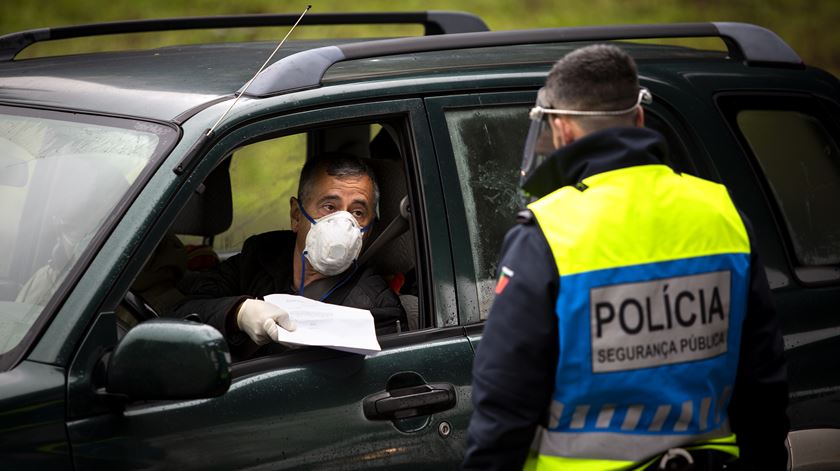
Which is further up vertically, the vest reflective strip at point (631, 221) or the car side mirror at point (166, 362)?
the vest reflective strip at point (631, 221)

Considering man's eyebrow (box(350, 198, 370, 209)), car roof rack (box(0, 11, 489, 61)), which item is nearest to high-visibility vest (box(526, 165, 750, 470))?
man's eyebrow (box(350, 198, 370, 209))

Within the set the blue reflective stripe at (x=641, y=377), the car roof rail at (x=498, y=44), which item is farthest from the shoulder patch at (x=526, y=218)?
the car roof rail at (x=498, y=44)

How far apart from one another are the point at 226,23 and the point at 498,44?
1705mm

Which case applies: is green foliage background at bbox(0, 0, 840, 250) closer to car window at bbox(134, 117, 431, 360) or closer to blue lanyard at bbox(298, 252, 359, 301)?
car window at bbox(134, 117, 431, 360)

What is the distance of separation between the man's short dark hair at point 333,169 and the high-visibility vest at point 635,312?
1431 mm

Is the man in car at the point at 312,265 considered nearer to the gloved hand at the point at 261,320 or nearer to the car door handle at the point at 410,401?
the gloved hand at the point at 261,320

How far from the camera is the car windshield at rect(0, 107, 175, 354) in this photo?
2.71 m

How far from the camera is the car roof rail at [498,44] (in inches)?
119

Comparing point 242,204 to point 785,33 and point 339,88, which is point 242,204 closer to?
point 339,88

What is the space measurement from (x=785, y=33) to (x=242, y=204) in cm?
942

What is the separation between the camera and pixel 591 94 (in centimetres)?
239

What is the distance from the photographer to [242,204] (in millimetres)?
4582

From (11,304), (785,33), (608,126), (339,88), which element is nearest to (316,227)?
(339,88)

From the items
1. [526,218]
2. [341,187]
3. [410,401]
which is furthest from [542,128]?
[341,187]
